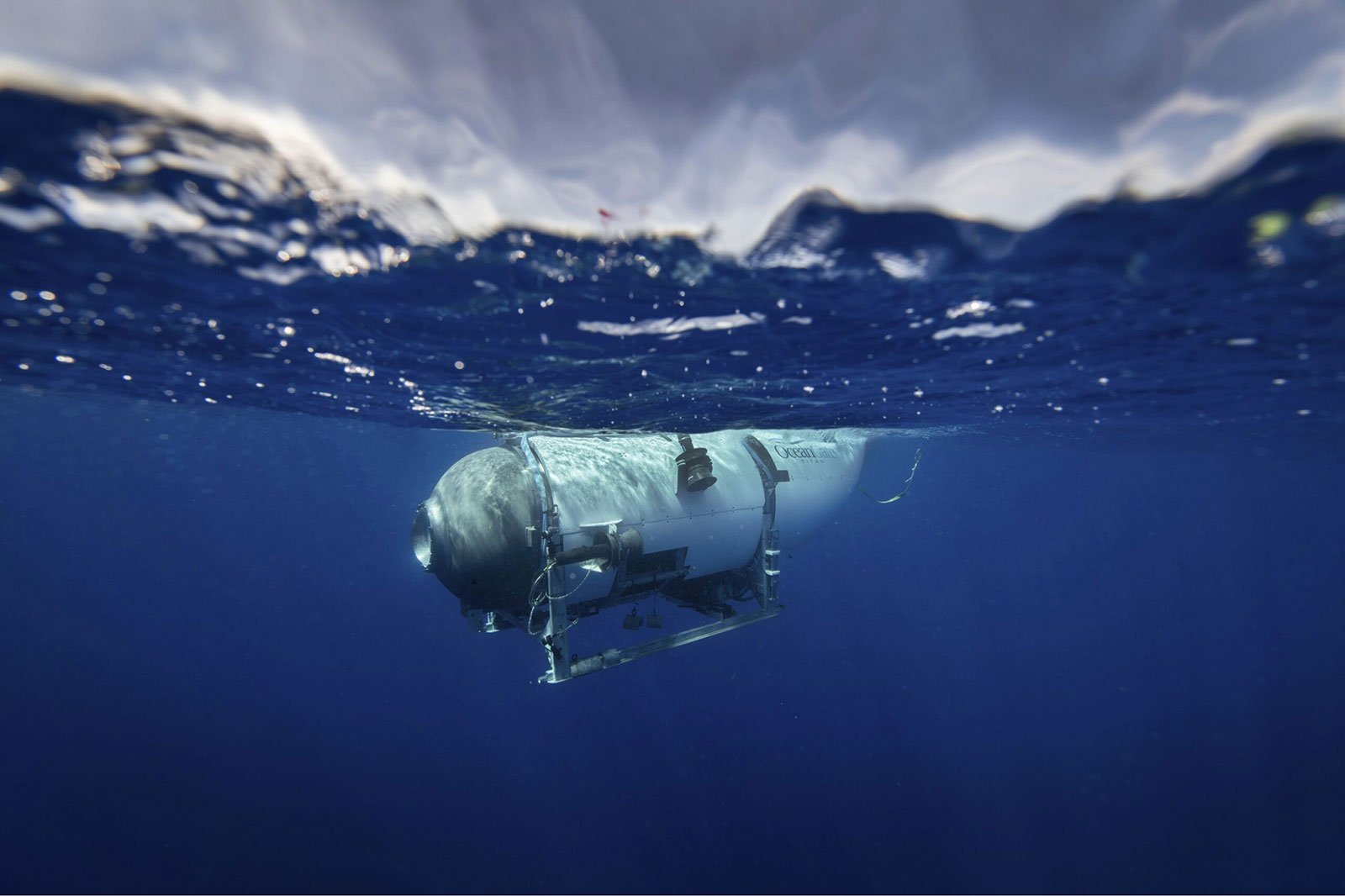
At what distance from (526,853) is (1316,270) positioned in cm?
2511

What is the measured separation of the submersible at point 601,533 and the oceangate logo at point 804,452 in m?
0.61

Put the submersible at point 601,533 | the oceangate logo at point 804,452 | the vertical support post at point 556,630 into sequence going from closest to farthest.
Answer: the vertical support post at point 556,630, the submersible at point 601,533, the oceangate logo at point 804,452

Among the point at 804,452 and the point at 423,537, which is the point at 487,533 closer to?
the point at 423,537

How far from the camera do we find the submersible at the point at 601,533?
7.18 m

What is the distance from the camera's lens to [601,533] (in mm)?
7301

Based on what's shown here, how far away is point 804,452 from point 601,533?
586 cm

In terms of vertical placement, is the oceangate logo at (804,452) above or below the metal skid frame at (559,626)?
above

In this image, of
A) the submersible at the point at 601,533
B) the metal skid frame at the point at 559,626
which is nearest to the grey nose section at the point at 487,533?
the submersible at the point at 601,533

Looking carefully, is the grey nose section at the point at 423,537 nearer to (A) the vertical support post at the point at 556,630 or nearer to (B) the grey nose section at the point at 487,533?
(B) the grey nose section at the point at 487,533

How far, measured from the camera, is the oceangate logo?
11125 millimetres

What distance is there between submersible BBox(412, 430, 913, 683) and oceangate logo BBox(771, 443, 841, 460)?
0.61 metres

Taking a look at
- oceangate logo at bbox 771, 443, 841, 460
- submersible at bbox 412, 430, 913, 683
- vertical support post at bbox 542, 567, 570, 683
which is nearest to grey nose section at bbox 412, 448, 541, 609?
submersible at bbox 412, 430, 913, 683

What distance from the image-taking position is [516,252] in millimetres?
6059

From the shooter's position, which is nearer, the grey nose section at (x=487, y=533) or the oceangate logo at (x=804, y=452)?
the grey nose section at (x=487, y=533)
